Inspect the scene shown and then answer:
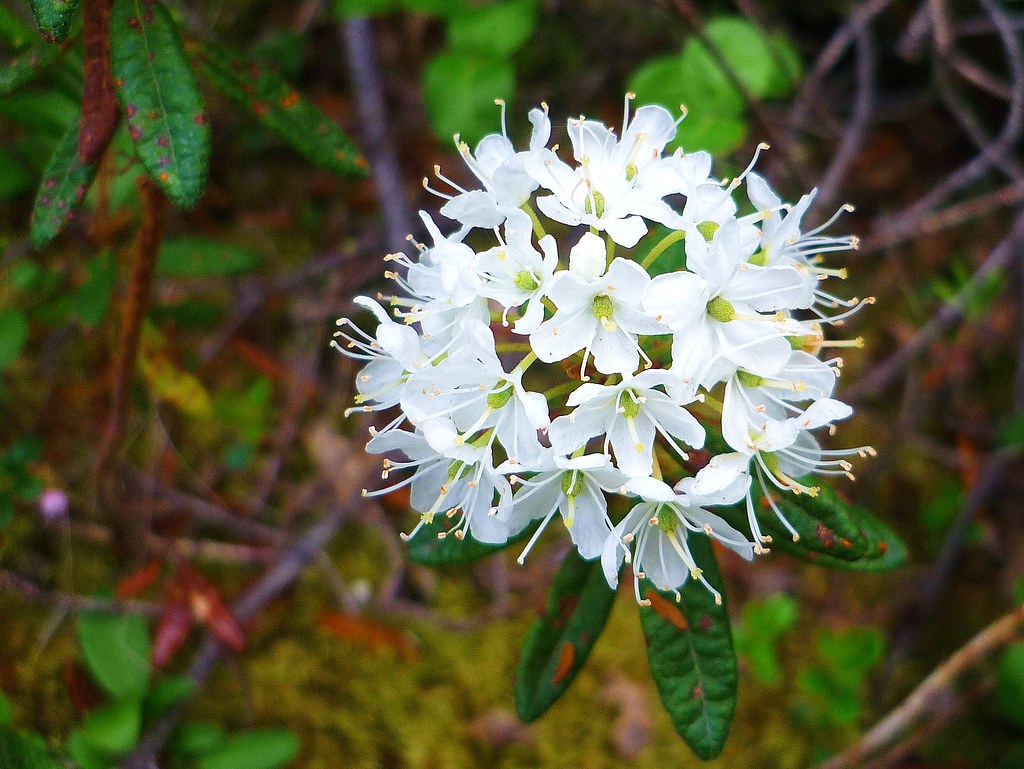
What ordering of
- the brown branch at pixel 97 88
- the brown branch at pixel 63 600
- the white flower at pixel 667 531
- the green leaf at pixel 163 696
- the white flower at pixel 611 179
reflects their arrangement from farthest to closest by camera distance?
the brown branch at pixel 63 600
the green leaf at pixel 163 696
the brown branch at pixel 97 88
the white flower at pixel 611 179
the white flower at pixel 667 531

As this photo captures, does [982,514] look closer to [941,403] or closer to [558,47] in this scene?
[941,403]

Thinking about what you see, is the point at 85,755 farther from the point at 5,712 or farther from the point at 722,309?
the point at 722,309

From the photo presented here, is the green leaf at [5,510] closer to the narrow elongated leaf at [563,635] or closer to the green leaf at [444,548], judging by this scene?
the green leaf at [444,548]

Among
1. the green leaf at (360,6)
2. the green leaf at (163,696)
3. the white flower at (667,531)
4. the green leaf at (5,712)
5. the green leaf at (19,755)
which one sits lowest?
the white flower at (667,531)

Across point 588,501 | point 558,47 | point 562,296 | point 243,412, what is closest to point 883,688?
point 588,501

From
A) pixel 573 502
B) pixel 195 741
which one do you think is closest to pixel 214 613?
pixel 195 741

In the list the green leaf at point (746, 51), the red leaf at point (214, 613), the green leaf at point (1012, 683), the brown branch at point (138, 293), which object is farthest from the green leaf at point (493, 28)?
the green leaf at point (1012, 683)

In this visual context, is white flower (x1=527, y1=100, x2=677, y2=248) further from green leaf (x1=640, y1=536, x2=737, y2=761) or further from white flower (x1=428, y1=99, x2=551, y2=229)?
green leaf (x1=640, y1=536, x2=737, y2=761)
